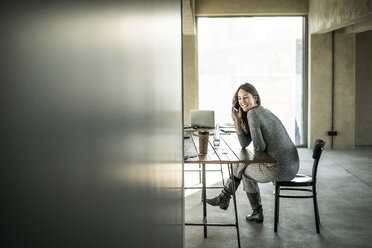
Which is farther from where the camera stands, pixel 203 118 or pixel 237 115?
pixel 203 118

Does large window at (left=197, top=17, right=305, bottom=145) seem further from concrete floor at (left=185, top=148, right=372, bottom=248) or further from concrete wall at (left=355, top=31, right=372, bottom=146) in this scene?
concrete floor at (left=185, top=148, right=372, bottom=248)

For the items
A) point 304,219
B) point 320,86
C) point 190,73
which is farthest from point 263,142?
point 320,86

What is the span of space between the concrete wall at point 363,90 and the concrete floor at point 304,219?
132 inches

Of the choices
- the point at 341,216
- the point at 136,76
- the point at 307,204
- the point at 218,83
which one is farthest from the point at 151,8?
the point at 218,83

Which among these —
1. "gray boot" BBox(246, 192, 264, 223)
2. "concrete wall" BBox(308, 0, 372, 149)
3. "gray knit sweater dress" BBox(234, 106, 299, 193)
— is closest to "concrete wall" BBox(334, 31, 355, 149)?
"concrete wall" BBox(308, 0, 372, 149)

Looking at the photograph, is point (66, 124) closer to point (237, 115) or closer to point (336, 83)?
point (237, 115)

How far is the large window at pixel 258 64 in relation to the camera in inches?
335

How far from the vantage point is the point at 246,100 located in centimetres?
378

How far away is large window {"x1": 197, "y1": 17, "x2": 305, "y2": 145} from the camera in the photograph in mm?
8500

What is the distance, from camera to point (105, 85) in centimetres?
25

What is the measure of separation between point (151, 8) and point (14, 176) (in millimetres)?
434

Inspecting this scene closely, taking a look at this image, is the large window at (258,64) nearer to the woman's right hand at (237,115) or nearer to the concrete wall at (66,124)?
the woman's right hand at (237,115)

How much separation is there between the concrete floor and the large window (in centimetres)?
301

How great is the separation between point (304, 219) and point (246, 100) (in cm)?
135
